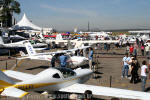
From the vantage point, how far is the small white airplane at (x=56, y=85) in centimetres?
587

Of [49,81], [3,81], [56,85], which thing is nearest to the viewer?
[3,81]

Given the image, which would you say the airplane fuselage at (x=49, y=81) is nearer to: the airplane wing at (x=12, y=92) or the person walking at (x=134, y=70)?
the airplane wing at (x=12, y=92)

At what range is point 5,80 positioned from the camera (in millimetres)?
5906

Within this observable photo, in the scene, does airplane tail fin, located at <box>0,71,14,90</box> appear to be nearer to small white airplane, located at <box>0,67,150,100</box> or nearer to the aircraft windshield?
small white airplane, located at <box>0,67,150,100</box>

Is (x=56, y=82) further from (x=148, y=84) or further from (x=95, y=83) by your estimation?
(x=148, y=84)

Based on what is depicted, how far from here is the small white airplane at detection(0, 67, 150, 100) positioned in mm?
5867

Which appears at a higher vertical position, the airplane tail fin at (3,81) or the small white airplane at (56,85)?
the airplane tail fin at (3,81)

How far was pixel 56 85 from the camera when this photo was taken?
23.6 feet

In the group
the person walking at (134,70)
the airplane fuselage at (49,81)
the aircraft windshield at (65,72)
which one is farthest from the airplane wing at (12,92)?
the person walking at (134,70)

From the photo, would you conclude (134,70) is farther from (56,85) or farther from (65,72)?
(56,85)

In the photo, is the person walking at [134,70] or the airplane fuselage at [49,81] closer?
the airplane fuselage at [49,81]

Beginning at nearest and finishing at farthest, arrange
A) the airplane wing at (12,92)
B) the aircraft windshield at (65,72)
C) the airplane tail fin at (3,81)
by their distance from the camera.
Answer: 1. the airplane wing at (12,92)
2. the airplane tail fin at (3,81)
3. the aircraft windshield at (65,72)

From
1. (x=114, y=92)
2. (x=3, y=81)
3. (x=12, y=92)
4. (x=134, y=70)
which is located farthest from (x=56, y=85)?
(x=134, y=70)

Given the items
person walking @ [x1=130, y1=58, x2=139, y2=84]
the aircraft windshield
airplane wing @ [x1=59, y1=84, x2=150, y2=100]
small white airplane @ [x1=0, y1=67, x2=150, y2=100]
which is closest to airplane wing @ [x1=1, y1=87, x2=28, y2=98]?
small white airplane @ [x1=0, y1=67, x2=150, y2=100]
